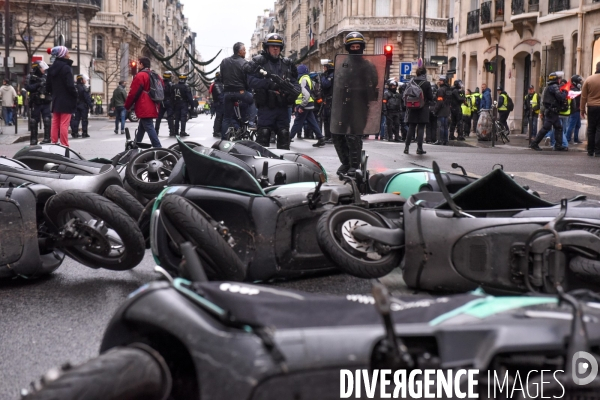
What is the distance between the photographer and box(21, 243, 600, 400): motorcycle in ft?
6.73

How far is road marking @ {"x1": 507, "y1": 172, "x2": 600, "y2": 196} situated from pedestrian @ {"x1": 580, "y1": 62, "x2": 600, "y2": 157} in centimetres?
617

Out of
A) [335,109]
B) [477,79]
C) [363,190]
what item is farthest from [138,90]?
[477,79]

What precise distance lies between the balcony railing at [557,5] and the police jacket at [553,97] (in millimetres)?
12104

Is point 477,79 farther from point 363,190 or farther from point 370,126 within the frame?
point 363,190

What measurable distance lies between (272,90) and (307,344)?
9.53m

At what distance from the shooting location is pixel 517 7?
36719 mm

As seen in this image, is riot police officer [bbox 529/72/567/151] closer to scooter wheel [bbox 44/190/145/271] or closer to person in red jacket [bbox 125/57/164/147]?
person in red jacket [bbox 125/57/164/147]

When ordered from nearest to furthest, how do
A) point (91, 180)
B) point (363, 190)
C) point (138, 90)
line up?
point (91, 180) < point (363, 190) < point (138, 90)

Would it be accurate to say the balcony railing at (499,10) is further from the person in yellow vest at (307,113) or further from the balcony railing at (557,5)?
the person in yellow vest at (307,113)

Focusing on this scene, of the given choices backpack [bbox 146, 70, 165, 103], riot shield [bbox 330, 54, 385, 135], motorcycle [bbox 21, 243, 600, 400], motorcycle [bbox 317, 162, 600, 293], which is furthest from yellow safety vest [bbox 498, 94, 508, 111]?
motorcycle [bbox 21, 243, 600, 400]

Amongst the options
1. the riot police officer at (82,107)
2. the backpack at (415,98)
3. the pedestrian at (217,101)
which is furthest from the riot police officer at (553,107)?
the riot police officer at (82,107)

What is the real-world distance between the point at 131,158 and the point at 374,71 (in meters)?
4.21

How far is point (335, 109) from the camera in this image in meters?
10.5

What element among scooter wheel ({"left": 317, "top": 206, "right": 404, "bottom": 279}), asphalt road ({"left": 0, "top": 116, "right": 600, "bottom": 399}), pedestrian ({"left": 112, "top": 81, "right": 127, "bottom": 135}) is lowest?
asphalt road ({"left": 0, "top": 116, "right": 600, "bottom": 399})
